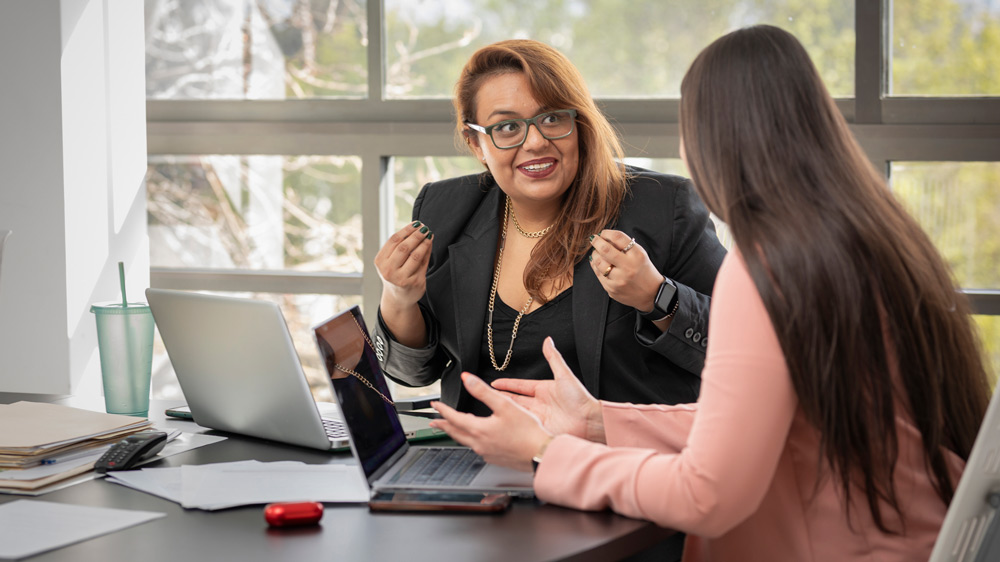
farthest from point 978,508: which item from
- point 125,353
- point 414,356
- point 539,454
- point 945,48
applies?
point 945,48

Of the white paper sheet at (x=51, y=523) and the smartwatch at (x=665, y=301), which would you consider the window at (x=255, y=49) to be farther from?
the white paper sheet at (x=51, y=523)

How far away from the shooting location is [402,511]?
4.21 ft

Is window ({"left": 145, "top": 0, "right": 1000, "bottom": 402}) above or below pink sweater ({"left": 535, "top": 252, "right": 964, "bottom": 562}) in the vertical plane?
above

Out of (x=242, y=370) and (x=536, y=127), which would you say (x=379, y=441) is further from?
(x=536, y=127)

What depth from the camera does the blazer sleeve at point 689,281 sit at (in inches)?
77.8

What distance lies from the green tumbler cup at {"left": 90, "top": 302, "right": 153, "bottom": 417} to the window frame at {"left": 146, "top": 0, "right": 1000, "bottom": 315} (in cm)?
176

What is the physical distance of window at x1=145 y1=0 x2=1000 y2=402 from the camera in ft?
10.2

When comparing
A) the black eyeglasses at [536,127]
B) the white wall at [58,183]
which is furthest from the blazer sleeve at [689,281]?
the white wall at [58,183]

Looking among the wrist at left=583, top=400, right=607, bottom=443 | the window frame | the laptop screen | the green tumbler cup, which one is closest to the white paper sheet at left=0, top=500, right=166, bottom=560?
the laptop screen

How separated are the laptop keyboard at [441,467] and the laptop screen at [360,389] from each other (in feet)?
0.13

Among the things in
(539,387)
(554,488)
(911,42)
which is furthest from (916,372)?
(911,42)

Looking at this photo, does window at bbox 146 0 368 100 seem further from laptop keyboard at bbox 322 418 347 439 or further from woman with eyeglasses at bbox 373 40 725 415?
laptop keyboard at bbox 322 418 347 439

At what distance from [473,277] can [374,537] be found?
111cm

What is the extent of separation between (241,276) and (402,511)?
271cm
